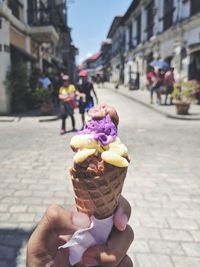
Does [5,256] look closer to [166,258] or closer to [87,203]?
[166,258]

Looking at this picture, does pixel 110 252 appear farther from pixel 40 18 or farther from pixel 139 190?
pixel 40 18

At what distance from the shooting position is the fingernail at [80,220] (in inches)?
73.1

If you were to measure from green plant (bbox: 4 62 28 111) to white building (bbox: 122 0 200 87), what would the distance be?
25.5 feet

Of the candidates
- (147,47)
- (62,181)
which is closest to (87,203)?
(62,181)

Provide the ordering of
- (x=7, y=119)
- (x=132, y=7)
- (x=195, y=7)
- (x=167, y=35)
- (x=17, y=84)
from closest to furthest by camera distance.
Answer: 1. (x=7, y=119)
2. (x=17, y=84)
3. (x=195, y=7)
4. (x=167, y=35)
5. (x=132, y=7)

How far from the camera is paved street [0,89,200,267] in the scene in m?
3.59

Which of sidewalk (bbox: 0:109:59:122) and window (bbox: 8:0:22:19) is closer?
sidewalk (bbox: 0:109:59:122)

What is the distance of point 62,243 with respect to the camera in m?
1.90

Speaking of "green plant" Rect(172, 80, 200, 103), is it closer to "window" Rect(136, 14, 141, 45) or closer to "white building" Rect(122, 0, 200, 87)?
"white building" Rect(122, 0, 200, 87)

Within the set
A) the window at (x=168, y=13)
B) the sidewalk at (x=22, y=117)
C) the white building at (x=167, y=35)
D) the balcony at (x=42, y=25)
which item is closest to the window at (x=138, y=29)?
the white building at (x=167, y=35)

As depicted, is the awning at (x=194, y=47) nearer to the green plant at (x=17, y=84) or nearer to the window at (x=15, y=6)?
the green plant at (x=17, y=84)

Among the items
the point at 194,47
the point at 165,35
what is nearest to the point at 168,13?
the point at 165,35

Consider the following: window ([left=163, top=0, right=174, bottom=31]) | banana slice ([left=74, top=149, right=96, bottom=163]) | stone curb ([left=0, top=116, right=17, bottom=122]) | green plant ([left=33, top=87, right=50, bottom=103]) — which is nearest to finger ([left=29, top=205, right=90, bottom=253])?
banana slice ([left=74, top=149, right=96, bottom=163])

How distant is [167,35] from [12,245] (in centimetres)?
1972
